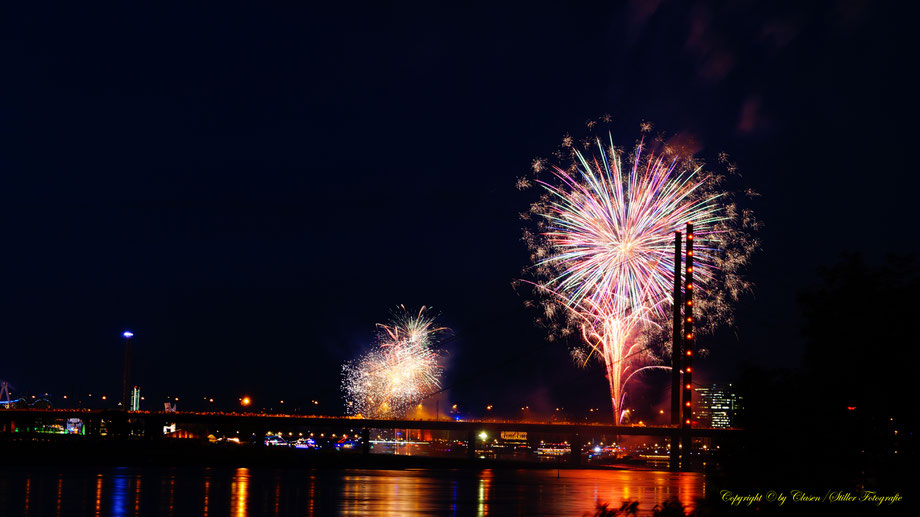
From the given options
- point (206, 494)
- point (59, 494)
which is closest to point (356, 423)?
point (206, 494)

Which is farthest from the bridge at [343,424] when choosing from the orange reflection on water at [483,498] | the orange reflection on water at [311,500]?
the orange reflection on water at [311,500]

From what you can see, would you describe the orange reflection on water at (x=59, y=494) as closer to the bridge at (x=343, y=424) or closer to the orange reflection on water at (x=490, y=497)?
the orange reflection on water at (x=490, y=497)

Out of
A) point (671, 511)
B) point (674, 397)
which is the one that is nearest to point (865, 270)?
point (671, 511)

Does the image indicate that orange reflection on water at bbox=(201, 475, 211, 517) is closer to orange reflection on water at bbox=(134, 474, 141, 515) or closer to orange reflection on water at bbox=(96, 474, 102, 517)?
orange reflection on water at bbox=(134, 474, 141, 515)

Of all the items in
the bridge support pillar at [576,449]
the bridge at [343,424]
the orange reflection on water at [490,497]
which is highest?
the orange reflection on water at [490,497]

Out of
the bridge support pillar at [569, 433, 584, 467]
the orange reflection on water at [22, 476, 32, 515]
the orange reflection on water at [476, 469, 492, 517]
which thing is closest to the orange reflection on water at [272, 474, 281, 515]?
the orange reflection on water at [476, 469, 492, 517]

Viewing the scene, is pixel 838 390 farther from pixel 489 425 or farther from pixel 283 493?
pixel 489 425

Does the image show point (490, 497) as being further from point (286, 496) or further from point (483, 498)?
point (286, 496)

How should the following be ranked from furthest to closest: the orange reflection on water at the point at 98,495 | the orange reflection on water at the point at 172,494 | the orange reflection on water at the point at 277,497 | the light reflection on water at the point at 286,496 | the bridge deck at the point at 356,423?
the bridge deck at the point at 356,423 < the orange reflection on water at the point at 277,497 < the light reflection on water at the point at 286,496 < the orange reflection on water at the point at 172,494 < the orange reflection on water at the point at 98,495
